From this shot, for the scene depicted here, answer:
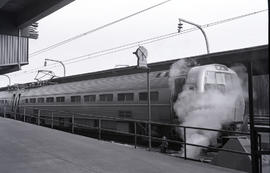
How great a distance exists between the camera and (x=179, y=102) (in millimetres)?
12945

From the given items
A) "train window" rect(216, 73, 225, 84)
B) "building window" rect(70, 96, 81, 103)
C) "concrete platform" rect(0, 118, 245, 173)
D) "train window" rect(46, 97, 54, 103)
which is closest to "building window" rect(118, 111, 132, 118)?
"train window" rect(216, 73, 225, 84)

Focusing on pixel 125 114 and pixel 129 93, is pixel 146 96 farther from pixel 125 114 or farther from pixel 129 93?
pixel 125 114

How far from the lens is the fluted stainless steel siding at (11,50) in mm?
13789

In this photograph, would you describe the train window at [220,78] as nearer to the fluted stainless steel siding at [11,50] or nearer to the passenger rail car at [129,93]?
the passenger rail car at [129,93]

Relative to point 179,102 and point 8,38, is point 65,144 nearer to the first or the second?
point 179,102

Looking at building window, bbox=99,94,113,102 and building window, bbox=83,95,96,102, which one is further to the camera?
building window, bbox=83,95,96,102

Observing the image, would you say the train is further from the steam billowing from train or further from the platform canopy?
the platform canopy

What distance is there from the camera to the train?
1327 centimetres

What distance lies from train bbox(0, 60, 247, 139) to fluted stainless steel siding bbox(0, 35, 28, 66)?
11.6 feet

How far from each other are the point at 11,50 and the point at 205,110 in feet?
28.1

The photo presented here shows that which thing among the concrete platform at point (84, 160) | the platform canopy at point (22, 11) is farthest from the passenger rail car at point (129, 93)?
the platform canopy at point (22, 11)

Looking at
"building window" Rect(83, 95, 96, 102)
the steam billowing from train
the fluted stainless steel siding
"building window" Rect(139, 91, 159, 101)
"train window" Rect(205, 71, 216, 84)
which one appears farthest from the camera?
"building window" Rect(83, 95, 96, 102)

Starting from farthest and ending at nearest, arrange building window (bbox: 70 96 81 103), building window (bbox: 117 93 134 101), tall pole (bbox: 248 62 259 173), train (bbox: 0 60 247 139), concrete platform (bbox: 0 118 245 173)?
building window (bbox: 70 96 81 103) → building window (bbox: 117 93 134 101) → train (bbox: 0 60 247 139) → concrete platform (bbox: 0 118 245 173) → tall pole (bbox: 248 62 259 173)

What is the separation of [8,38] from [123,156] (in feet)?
27.3
